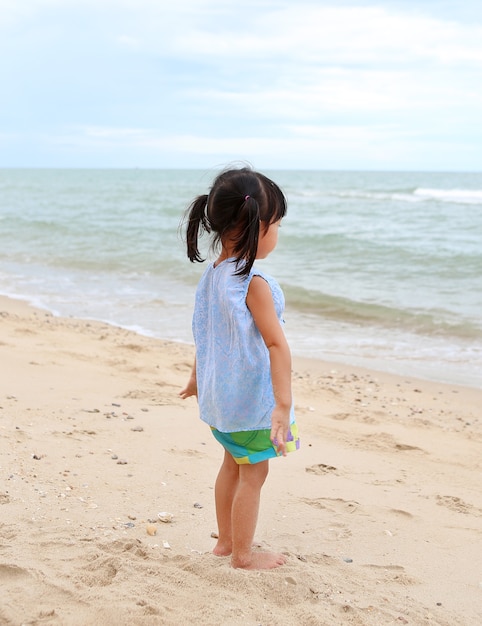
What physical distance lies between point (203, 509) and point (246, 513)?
2.28 ft

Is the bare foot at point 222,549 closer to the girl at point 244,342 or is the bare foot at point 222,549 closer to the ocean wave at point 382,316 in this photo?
the girl at point 244,342

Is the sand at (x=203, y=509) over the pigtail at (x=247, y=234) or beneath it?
beneath

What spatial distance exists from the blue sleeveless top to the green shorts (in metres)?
0.04

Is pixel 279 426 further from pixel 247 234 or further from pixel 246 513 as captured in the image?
pixel 247 234

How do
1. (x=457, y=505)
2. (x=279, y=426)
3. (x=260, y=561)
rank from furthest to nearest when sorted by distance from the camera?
(x=457, y=505) < (x=260, y=561) < (x=279, y=426)

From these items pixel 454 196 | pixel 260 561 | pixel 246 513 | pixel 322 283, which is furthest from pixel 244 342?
pixel 454 196

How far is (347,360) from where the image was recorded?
24.0 ft

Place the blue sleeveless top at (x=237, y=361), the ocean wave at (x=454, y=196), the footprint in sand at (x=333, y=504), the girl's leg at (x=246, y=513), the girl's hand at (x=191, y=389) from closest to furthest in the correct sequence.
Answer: the blue sleeveless top at (x=237, y=361) → the girl's leg at (x=246, y=513) → the girl's hand at (x=191, y=389) → the footprint in sand at (x=333, y=504) → the ocean wave at (x=454, y=196)

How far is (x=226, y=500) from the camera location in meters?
2.77

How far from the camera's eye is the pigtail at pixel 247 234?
2.46 m

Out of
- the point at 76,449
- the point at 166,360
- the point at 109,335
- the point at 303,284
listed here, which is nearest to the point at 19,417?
the point at 76,449

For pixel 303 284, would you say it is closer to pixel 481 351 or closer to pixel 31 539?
pixel 481 351

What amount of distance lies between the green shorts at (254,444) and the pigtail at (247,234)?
56 cm

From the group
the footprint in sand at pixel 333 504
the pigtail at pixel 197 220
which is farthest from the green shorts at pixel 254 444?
the footprint in sand at pixel 333 504
